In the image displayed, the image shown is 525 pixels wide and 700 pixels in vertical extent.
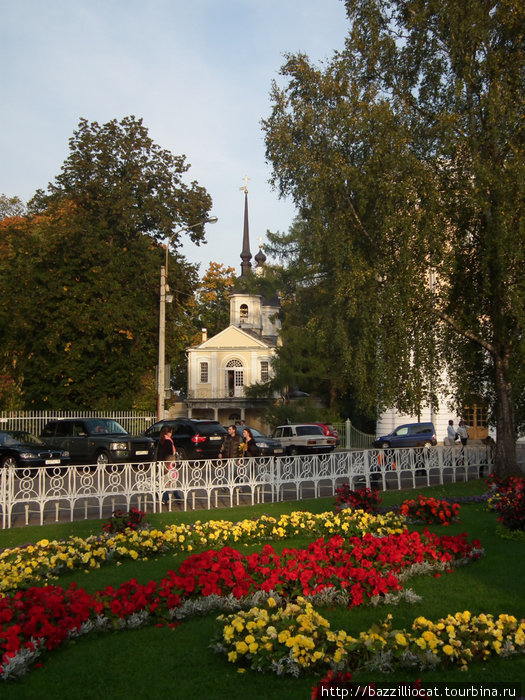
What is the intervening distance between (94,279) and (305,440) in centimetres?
1256

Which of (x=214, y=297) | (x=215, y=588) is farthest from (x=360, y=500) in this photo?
(x=214, y=297)

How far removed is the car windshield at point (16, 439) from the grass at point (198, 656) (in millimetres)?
15252

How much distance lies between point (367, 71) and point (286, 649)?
16.5 meters

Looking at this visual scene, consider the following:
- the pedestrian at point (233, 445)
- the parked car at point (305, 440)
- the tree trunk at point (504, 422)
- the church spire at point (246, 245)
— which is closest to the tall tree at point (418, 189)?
the tree trunk at point (504, 422)

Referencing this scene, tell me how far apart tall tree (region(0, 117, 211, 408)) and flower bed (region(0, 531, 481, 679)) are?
2663cm

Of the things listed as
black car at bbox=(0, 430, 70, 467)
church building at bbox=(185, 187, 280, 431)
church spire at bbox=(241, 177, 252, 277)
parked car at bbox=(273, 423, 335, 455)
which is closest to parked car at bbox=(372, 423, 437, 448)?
parked car at bbox=(273, 423, 335, 455)

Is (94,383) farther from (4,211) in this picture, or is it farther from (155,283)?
(4,211)

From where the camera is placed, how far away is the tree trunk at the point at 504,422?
1836cm

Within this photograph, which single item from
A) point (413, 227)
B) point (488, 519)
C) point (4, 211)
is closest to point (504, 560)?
point (488, 519)

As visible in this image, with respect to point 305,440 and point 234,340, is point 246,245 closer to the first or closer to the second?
point 234,340

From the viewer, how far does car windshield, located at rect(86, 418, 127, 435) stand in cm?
2547

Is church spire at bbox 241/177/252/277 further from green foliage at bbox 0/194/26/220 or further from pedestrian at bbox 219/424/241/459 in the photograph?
pedestrian at bbox 219/424/241/459

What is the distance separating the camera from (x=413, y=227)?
16297 millimetres

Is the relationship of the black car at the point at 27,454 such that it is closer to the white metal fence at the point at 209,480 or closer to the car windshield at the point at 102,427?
the car windshield at the point at 102,427
